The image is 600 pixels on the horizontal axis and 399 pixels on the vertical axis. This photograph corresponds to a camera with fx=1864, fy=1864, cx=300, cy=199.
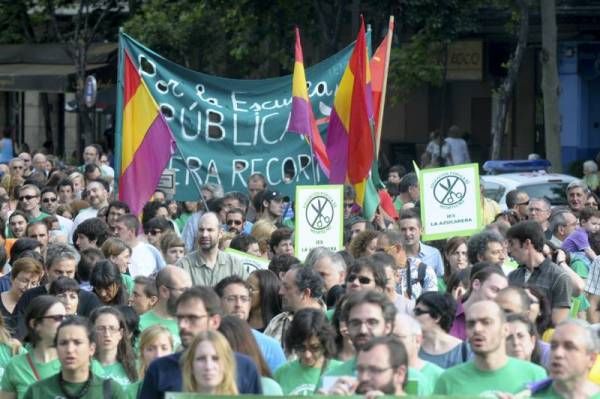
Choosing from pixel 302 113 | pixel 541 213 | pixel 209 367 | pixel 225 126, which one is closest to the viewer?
pixel 209 367

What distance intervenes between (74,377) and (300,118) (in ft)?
24.7

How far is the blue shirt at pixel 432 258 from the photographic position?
13500 millimetres

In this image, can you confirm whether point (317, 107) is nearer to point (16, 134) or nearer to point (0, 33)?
point (0, 33)

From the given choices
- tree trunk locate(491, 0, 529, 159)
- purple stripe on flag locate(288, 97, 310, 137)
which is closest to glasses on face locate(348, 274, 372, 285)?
purple stripe on flag locate(288, 97, 310, 137)

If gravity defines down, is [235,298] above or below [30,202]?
below

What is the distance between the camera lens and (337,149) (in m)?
16.6

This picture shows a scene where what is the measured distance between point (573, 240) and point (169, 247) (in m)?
3.23

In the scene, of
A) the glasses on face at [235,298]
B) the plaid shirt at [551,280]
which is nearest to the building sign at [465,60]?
the plaid shirt at [551,280]

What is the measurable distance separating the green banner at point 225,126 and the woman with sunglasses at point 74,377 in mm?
7638

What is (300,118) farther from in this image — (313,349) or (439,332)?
(313,349)

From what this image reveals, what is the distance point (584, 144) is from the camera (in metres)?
35.4

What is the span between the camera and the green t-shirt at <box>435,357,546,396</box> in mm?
8266

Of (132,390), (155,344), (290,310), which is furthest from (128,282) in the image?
(132,390)

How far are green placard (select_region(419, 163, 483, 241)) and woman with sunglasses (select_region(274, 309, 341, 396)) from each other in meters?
5.89
